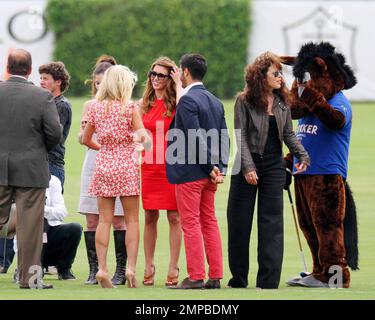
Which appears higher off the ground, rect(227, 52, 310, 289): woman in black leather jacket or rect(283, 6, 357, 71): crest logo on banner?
rect(283, 6, 357, 71): crest logo on banner

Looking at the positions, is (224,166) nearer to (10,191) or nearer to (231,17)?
(10,191)

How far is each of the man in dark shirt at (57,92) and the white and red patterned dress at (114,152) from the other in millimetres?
1173

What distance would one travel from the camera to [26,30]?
124 ft

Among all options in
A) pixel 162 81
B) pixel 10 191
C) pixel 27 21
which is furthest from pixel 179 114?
pixel 27 21

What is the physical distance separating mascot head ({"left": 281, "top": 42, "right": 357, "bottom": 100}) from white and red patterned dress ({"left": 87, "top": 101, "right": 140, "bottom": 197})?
1.66 meters

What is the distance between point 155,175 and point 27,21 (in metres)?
27.7

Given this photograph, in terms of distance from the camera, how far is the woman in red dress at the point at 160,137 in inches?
434

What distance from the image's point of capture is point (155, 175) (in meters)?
11.1

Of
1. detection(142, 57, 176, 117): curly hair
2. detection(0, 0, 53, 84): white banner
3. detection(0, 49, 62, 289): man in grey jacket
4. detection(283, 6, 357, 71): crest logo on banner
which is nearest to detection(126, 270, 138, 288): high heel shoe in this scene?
detection(0, 49, 62, 289): man in grey jacket

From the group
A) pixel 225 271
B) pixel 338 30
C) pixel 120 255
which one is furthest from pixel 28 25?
pixel 120 255

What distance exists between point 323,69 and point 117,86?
6.31ft

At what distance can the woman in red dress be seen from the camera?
36.1ft

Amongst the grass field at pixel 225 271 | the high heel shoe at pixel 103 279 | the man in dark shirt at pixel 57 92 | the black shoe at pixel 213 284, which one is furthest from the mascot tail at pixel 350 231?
the man in dark shirt at pixel 57 92

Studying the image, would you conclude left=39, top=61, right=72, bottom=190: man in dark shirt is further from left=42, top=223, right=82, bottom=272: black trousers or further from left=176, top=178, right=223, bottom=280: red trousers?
left=176, top=178, right=223, bottom=280: red trousers
